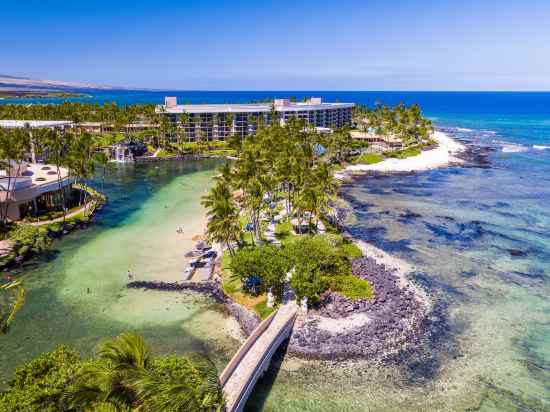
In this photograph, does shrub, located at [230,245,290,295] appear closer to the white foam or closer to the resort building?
the resort building

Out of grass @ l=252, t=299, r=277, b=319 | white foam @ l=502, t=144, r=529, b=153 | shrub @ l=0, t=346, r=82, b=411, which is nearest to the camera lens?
shrub @ l=0, t=346, r=82, b=411

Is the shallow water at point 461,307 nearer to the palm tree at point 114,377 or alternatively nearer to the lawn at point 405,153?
the palm tree at point 114,377

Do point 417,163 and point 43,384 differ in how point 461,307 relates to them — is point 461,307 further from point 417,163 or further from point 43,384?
point 417,163

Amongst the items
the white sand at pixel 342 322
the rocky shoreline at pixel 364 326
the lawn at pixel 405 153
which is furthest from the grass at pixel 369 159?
the white sand at pixel 342 322

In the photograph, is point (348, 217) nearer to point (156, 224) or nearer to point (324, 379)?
point (156, 224)

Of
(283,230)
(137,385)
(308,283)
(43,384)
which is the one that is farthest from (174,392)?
(283,230)

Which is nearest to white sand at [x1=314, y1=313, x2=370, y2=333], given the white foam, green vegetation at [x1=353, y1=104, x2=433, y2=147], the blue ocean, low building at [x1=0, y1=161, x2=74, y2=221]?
the blue ocean
